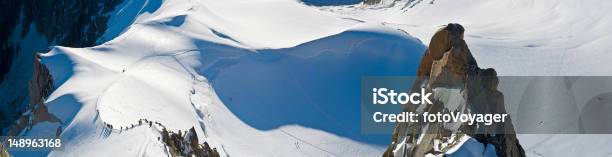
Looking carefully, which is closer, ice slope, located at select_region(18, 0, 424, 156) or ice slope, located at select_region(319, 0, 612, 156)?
ice slope, located at select_region(18, 0, 424, 156)

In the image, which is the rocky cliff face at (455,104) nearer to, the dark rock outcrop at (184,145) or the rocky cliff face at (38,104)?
the dark rock outcrop at (184,145)

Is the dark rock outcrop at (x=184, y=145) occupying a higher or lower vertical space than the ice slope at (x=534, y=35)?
higher

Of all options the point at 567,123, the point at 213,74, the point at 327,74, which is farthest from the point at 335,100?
the point at 567,123

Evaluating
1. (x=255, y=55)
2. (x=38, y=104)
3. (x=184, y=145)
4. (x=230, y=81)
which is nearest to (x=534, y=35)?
(x=255, y=55)

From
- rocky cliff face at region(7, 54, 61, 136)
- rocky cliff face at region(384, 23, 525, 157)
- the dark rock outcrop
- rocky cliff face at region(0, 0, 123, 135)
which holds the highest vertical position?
rocky cliff face at region(384, 23, 525, 157)

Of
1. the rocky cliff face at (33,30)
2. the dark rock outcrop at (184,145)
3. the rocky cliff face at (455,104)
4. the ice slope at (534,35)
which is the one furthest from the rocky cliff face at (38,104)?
the rocky cliff face at (33,30)

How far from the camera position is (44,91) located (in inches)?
1626

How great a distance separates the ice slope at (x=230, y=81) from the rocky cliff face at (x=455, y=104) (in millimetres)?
10015

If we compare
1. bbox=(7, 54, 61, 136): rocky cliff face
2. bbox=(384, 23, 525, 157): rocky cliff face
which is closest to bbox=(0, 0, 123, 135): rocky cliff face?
bbox=(7, 54, 61, 136): rocky cliff face

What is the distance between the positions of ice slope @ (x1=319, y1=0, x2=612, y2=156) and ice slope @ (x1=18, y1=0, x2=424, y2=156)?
391 centimetres

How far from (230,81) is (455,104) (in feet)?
72.3

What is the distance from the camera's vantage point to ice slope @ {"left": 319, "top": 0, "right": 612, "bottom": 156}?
37.6 m

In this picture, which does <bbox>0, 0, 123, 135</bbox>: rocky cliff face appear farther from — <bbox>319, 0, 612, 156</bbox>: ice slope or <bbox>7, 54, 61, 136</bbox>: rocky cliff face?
<bbox>319, 0, 612, 156</bbox>: ice slope

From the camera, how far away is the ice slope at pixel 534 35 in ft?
123
